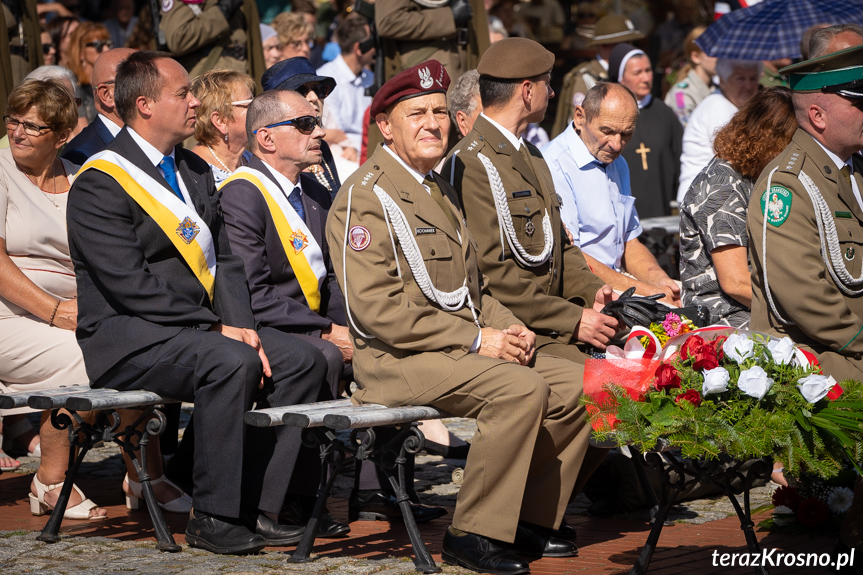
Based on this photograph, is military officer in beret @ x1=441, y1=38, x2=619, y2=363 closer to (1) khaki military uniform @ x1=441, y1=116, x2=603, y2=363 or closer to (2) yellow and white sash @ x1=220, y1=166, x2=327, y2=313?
(1) khaki military uniform @ x1=441, y1=116, x2=603, y2=363

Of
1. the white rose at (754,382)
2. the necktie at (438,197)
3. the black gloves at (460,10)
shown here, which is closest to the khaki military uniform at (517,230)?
the necktie at (438,197)

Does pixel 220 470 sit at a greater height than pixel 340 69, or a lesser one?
lesser

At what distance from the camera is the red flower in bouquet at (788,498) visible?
17.1ft

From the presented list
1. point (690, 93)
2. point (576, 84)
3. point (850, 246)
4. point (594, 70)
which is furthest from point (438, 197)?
point (690, 93)

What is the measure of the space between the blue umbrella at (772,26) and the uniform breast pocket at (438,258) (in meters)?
5.51

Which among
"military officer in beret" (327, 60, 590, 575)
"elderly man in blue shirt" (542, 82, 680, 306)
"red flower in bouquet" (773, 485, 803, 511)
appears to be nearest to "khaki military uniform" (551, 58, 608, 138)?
"elderly man in blue shirt" (542, 82, 680, 306)

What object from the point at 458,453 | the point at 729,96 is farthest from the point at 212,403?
the point at 729,96

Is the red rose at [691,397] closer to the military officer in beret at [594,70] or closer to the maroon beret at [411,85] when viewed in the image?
the maroon beret at [411,85]

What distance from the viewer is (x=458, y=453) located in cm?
707

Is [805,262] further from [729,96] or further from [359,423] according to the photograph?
[729,96]

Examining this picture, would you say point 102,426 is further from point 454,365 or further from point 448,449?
point 448,449

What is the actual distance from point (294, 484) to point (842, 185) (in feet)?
9.65

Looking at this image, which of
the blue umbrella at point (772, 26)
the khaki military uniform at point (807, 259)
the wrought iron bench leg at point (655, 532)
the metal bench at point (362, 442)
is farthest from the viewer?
the blue umbrella at point (772, 26)

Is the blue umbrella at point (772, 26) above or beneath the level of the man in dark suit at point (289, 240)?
above
